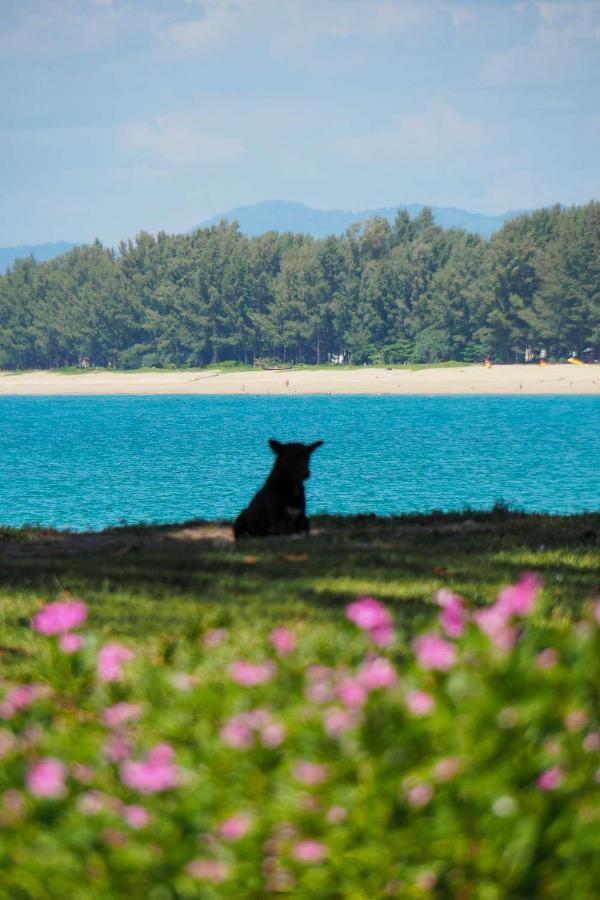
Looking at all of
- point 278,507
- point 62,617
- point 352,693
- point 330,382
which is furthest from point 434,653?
point 330,382

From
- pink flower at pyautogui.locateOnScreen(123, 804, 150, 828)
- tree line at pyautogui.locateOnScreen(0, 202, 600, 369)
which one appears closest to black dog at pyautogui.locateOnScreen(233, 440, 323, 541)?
pink flower at pyautogui.locateOnScreen(123, 804, 150, 828)

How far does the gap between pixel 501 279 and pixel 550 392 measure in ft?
65.5

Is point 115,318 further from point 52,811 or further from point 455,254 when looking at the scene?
point 52,811

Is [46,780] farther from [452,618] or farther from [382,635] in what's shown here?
[452,618]

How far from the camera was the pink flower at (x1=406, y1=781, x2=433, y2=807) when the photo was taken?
3273 mm

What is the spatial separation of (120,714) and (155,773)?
0.75 meters

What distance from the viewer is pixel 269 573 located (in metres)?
9.59

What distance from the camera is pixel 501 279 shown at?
12631 cm

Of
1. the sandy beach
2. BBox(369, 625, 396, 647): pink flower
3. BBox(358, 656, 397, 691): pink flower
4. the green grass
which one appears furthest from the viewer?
the sandy beach

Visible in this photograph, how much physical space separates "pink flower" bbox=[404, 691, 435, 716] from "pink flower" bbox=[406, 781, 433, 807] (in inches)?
10.1

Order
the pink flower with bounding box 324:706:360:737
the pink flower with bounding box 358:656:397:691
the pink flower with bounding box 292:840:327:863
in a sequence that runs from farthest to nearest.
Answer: the pink flower with bounding box 358:656:397:691 < the pink flower with bounding box 324:706:360:737 < the pink flower with bounding box 292:840:327:863

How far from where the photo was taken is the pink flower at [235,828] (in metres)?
3.22

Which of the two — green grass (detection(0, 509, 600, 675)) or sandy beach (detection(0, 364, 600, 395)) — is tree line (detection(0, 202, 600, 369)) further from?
green grass (detection(0, 509, 600, 675))

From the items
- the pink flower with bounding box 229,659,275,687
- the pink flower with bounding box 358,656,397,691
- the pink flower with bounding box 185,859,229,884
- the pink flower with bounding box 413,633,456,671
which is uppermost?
the pink flower with bounding box 413,633,456,671
